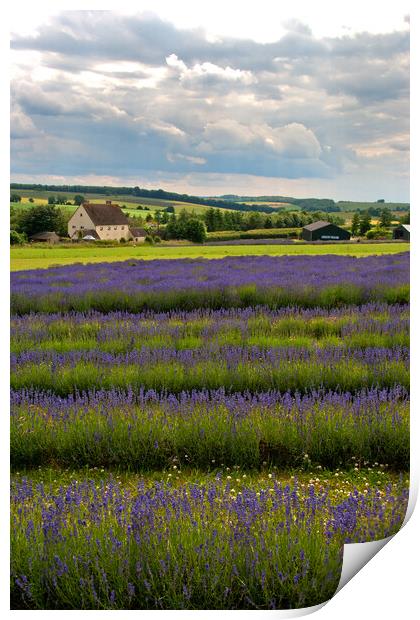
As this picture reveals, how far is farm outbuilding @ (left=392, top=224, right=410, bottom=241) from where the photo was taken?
3.68 meters

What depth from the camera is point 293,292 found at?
4480 mm

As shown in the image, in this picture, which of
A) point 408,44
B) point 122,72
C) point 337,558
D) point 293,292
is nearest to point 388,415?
point 337,558

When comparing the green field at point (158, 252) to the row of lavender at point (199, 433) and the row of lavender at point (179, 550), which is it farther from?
the row of lavender at point (179, 550)

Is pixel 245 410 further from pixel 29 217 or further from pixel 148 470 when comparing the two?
pixel 29 217

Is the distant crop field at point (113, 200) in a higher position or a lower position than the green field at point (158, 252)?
higher

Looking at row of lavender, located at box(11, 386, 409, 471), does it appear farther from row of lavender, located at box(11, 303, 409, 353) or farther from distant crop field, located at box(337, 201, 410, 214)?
distant crop field, located at box(337, 201, 410, 214)

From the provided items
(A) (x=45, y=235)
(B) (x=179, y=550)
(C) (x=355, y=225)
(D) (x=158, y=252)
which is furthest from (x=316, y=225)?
(B) (x=179, y=550)

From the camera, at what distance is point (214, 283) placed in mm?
4523

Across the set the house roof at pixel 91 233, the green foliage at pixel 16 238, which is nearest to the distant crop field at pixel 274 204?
the house roof at pixel 91 233

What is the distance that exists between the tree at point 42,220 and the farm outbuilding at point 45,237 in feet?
0.06

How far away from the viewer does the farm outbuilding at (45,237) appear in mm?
3308

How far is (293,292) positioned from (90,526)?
2.60 m

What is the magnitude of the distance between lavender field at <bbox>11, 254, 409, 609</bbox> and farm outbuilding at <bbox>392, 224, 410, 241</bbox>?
0.14 metres

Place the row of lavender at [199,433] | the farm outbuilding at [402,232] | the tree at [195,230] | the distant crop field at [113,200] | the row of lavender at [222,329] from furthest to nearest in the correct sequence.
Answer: the row of lavender at [222,329], the farm outbuilding at [402,232], the tree at [195,230], the distant crop field at [113,200], the row of lavender at [199,433]
